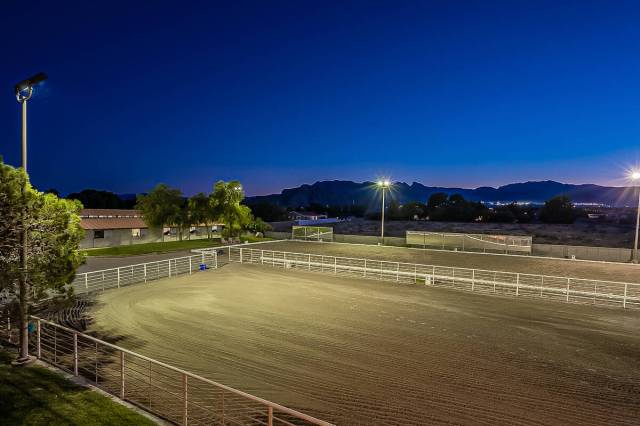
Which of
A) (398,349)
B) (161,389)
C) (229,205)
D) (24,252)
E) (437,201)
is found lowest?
(398,349)

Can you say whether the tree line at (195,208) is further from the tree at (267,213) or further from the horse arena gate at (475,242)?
the tree at (267,213)

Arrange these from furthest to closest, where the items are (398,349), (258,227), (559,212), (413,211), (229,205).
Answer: (413,211) < (559,212) < (258,227) < (229,205) < (398,349)

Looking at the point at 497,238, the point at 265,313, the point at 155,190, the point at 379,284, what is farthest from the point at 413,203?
the point at 265,313

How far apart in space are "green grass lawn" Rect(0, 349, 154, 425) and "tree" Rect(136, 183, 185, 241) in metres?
35.4

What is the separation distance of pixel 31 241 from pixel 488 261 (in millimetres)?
28547

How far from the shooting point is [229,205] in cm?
4212

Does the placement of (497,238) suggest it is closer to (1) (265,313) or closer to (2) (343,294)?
(2) (343,294)

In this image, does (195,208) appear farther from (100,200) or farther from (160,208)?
(100,200)

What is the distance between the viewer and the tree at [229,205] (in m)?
42.1

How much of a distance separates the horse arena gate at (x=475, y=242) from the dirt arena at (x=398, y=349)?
17.5 metres

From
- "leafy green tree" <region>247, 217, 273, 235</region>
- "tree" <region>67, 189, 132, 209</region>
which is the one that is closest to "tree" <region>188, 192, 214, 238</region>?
"leafy green tree" <region>247, 217, 273, 235</region>

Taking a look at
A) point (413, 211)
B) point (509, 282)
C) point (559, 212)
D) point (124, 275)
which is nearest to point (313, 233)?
point (124, 275)

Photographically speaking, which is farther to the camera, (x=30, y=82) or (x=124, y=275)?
(x=124, y=275)

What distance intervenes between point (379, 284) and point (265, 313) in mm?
7747
